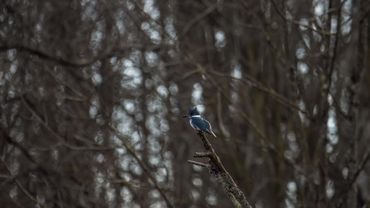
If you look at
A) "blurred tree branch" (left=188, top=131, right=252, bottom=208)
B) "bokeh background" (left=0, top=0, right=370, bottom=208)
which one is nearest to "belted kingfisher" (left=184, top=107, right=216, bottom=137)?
"blurred tree branch" (left=188, top=131, right=252, bottom=208)

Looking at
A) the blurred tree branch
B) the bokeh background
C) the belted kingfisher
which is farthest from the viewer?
the bokeh background

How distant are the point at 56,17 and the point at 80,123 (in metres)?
1.81

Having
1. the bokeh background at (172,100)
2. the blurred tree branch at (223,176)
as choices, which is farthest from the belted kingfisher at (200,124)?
the bokeh background at (172,100)

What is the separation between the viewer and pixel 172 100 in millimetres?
18984

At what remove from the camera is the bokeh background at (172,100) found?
12266 mm

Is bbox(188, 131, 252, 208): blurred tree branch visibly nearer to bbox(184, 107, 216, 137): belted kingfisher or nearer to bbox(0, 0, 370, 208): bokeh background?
bbox(184, 107, 216, 137): belted kingfisher

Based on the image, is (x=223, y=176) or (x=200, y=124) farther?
(x=200, y=124)

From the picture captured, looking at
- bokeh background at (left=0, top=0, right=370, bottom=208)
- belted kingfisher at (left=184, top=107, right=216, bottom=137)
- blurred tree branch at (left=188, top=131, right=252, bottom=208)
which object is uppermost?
bokeh background at (left=0, top=0, right=370, bottom=208)

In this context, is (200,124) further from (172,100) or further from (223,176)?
Answer: (172,100)

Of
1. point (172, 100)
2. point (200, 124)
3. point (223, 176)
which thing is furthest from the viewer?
point (172, 100)

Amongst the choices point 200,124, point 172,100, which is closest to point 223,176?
point 200,124

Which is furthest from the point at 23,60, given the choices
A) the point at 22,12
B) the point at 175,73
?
the point at 175,73

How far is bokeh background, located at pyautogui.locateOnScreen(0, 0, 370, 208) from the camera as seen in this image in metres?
12.3

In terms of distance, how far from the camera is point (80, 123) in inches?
627
